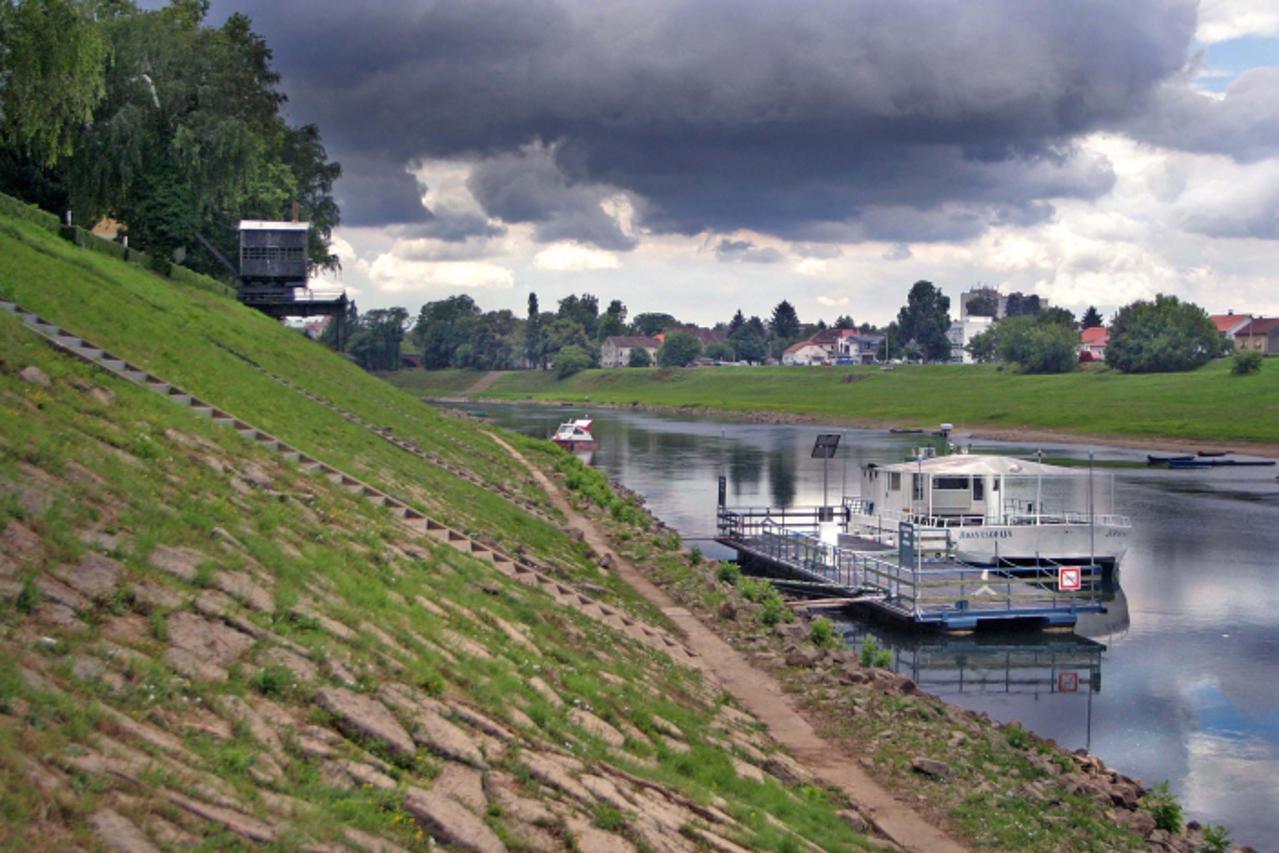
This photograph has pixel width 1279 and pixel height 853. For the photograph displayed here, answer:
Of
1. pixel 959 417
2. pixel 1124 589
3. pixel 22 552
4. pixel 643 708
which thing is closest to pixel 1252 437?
pixel 959 417

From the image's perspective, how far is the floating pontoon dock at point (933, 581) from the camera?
33.5 m

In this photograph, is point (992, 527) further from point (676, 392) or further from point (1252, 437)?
point (676, 392)

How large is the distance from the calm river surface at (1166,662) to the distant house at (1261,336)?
446 ft

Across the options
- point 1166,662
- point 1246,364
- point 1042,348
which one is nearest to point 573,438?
point 1166,662

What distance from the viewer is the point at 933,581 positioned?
35.6m

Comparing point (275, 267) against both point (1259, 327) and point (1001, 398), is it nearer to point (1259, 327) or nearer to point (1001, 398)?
point (1001, 398)

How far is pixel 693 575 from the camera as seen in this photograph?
32438 mm

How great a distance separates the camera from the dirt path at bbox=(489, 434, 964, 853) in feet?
50.2

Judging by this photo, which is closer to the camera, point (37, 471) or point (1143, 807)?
point (37, 471)

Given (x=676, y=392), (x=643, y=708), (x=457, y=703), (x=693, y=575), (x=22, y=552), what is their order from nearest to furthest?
(x=22, y=552) → (x=457, y=703) → (x=643, y=708) → (x=693, y=575) → (x=676, y=392)

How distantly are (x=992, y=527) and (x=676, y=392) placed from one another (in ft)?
495

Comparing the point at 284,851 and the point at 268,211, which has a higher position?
the point at 268,211

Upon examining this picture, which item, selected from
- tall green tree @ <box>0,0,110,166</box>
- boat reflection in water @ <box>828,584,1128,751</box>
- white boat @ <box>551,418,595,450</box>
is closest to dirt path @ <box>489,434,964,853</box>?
boat reflection in water @ <box>828,584,1128,751</box>

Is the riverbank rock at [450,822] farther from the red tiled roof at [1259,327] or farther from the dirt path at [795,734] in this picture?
the red tiled roof at [1259,327]
